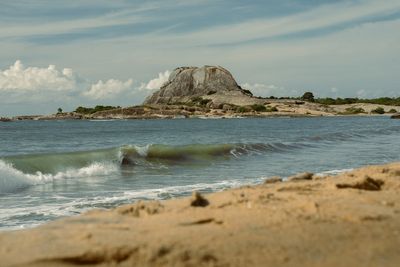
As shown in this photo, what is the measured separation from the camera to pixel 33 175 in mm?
20312

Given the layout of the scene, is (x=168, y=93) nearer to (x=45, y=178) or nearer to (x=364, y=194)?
(x=45, y=178)

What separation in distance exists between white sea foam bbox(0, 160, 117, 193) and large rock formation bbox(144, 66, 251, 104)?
149 meters

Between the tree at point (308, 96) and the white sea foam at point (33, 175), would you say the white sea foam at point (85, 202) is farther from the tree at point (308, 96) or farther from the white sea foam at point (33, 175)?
the tree at point (308, 96)

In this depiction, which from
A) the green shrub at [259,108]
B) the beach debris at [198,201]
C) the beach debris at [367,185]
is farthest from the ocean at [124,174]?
the green shrub at [259,108]

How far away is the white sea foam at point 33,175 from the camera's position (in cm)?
1800

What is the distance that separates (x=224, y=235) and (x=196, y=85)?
173548 millimetres

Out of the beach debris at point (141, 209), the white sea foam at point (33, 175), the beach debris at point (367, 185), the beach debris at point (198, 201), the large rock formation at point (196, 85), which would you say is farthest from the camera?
the large rock formation at point (196, 85)

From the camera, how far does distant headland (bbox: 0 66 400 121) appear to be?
488 feet

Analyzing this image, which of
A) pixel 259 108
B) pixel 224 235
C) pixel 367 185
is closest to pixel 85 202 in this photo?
pixel 367 185

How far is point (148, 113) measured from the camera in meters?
151

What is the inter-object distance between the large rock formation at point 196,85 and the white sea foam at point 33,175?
149056 mm

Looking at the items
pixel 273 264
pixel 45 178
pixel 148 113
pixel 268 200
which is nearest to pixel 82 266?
pixel 273 264

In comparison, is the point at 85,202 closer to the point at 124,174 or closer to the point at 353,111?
the point at 124,174

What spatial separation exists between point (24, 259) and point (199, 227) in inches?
72.9
